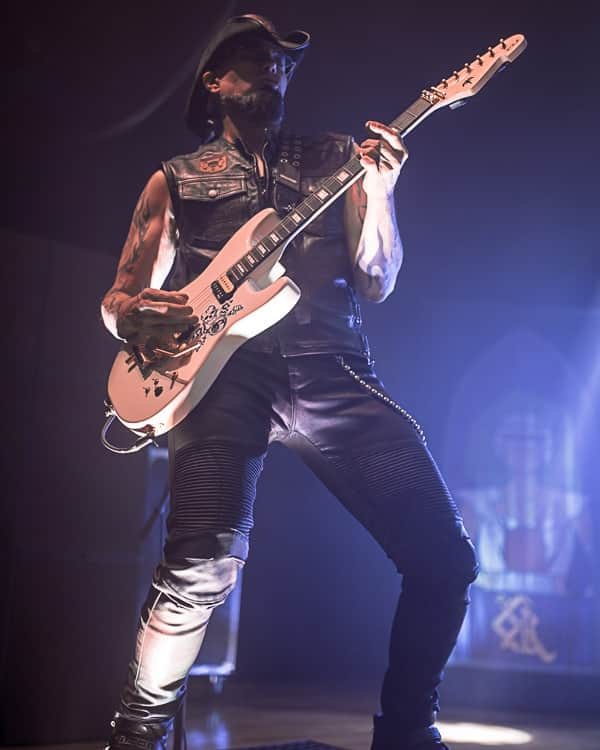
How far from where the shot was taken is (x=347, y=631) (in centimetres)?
765

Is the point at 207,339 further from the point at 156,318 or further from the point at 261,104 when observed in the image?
the point at 261,104

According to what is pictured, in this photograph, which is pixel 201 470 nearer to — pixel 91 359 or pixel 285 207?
pixel 285 207

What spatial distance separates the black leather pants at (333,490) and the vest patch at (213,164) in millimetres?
558

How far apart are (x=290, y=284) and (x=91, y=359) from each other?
218cm

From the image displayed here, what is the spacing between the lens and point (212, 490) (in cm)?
184

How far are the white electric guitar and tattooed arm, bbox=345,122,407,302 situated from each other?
0.06 meters

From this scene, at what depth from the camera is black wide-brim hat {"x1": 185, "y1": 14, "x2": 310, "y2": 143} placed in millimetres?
2266

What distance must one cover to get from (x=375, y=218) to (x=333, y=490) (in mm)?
731

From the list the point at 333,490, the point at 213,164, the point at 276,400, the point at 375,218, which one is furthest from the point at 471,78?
the point at 333,490

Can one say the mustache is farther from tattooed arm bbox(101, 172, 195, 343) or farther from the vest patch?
tattooed arm bbox(101, 172, 195, 343)

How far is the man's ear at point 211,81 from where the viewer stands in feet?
7.80

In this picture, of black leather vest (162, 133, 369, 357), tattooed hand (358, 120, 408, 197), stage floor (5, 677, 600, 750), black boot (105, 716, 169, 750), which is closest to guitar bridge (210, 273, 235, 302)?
black leather vest (162, 133, 369, 357)

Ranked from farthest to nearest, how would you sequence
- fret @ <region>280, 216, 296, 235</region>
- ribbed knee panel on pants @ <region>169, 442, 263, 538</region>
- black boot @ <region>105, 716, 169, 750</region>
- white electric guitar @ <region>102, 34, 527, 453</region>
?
fret @ <region>280, 216, 296, 235</region>, white electric guitar @ <region>102, 34, 527, 453</region>, ribbed knee panel on pants @ <region>169, 442, 263, 538</region>, black boot @ <region>105, 716, 169, 750</region>

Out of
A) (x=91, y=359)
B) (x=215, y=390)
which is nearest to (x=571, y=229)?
(x=91, y=359)
